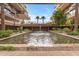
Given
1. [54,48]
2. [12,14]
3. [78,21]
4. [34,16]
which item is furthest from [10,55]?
[78,21]

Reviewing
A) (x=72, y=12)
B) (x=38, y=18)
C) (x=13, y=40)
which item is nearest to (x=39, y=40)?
(x=13, y=40)

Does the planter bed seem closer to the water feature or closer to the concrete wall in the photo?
the concrete wall

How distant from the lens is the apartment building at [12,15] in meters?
6.35

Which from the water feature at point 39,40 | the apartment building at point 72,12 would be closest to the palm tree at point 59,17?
the apartment building at point 72,12

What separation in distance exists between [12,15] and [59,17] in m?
1.80

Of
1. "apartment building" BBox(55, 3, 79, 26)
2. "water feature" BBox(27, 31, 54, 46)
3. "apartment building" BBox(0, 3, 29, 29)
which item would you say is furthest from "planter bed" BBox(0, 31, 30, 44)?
"apartment building" BBox(55, 3, 79, 26)

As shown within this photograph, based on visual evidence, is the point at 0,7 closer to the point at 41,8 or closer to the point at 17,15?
the point at 17,15

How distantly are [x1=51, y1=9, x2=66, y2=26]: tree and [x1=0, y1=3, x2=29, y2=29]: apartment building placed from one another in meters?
1.02

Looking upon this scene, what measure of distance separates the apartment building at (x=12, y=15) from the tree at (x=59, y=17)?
1016mm

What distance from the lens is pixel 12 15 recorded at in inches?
261

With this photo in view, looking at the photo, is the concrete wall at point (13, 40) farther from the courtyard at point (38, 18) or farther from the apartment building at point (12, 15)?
the apartment building at point (12, 15)

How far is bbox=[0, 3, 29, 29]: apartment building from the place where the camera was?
6.35 metres

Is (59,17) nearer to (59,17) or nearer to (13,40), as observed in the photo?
(59,17)

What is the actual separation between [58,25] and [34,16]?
965 millimetres
